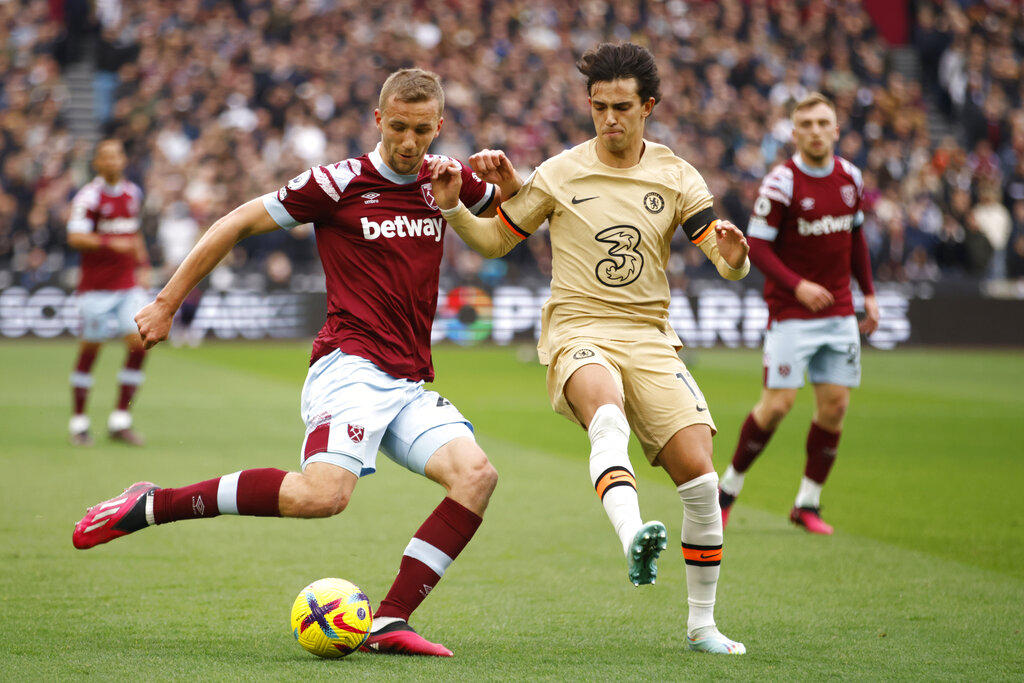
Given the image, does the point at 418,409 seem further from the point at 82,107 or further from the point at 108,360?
the point at 82,107

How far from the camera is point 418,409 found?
15.9 feet

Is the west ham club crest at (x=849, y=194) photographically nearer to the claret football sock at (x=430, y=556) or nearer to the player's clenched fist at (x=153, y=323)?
the claret football sock at (x=430, y=556)

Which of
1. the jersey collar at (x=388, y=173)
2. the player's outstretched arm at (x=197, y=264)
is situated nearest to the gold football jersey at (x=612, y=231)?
the jersey collar at (x=388, y=173)

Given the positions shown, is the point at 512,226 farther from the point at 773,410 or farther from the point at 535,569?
the point at 773,410

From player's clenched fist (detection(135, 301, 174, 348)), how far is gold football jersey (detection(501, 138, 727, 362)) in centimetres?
145

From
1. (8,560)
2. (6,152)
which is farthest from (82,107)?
(8,560)

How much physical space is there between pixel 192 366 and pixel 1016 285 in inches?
569

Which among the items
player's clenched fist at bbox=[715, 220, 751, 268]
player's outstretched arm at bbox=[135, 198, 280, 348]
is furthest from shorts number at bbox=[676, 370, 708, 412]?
player's outstretched arm at bbox=[135, 198, 280, 348]

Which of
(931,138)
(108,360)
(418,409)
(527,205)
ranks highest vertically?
(931,138)

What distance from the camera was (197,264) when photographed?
4637 millimetres

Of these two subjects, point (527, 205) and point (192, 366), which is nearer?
point (527, 205)

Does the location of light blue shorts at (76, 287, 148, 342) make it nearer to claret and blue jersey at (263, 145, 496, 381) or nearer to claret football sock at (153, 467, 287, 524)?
claret and blue jersey at (263, 145, 496, 381)

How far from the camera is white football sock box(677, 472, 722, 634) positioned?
4.75 metres

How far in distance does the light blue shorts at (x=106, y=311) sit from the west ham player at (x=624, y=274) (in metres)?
6.91
